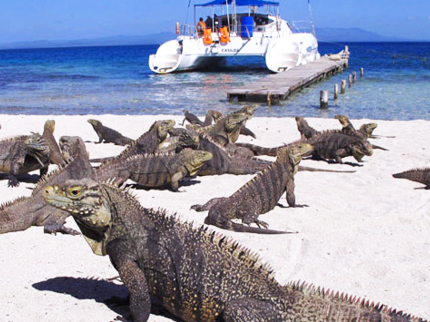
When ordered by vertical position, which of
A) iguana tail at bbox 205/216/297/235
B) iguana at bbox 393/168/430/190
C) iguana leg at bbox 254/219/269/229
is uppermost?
iguana tail at bbox 205/216/297/235

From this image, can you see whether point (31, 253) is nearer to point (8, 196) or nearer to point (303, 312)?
point (8, 196)

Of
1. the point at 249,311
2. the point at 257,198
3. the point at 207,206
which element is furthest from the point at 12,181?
the point at 249,311

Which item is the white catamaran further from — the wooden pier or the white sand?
the white sand

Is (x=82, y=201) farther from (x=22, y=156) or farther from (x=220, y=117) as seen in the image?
(x=220, y=117)

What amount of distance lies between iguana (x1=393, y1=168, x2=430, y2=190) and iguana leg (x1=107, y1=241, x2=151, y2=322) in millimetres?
4523

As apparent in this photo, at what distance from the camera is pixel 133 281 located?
2963 mm

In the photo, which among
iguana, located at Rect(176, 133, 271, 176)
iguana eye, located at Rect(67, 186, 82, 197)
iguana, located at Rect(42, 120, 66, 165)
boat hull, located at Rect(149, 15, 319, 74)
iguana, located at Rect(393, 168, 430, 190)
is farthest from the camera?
boat hull, located at Rect(149, 15, 319, 74)

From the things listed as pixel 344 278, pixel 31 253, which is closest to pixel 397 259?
pixel 344 278

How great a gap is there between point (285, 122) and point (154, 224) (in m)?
8.88

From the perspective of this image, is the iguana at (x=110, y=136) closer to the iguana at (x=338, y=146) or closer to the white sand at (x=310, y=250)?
the white sand at (x=310, y=250)

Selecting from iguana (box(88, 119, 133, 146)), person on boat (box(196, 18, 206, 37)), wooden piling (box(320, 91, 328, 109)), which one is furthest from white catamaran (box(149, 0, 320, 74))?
iguana (box(88, 119, 133, 146))

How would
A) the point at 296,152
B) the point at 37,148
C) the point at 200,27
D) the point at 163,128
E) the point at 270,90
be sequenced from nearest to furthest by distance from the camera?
1. the point at 296,152
2. the point at 37,148
3. the point at 163,128
4. the point at 270,90
5. the point at 200,27

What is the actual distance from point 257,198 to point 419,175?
2565mm

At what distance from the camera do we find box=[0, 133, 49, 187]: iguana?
6.12m
